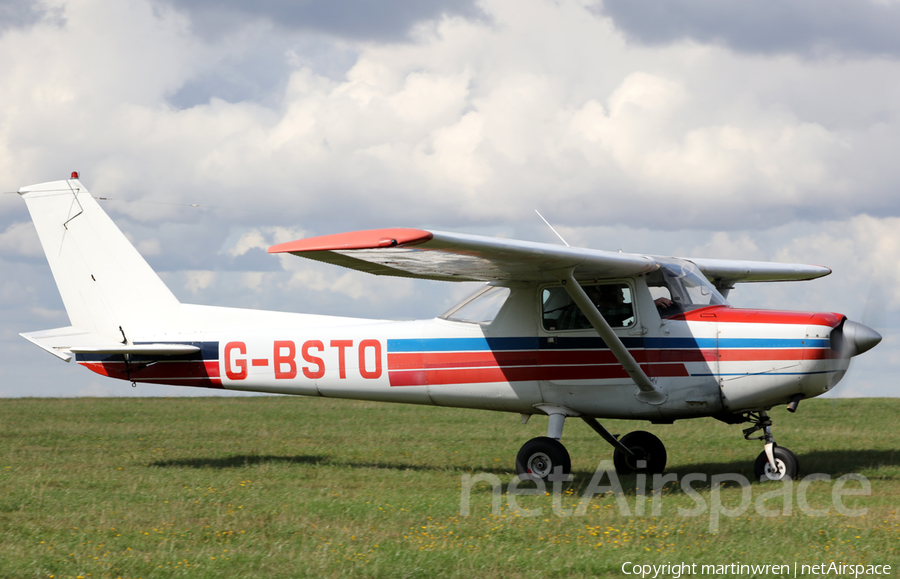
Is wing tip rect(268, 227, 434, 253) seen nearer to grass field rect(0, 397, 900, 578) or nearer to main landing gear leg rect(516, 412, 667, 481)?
grass field rect(0, 397, 900, 578)

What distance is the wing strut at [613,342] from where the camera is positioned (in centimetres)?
898

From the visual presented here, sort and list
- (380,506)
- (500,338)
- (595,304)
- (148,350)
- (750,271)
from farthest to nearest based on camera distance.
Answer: (750,271) → (148,350) → (500,338) → (595,304) → (380,506)

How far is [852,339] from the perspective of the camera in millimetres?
8953

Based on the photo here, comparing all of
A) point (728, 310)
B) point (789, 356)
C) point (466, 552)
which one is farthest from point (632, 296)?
point (466, 552)

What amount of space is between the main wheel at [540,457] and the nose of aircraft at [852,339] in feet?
10.6

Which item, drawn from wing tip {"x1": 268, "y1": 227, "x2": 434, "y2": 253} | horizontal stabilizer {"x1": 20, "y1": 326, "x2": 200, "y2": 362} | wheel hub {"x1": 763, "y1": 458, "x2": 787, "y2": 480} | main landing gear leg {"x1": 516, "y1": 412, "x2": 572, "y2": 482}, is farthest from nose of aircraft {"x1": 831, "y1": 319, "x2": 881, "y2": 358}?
horizontal stabilizer {"x1": 20, "y1": 326, "x2": 200, "y2": 362}

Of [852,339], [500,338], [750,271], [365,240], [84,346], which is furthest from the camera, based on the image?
[750,271]

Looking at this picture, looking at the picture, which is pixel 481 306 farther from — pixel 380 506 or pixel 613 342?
pixel 380 506

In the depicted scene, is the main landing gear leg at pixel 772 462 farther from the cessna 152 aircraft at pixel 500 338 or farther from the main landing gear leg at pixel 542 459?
the main landing gear leg at pixel 542 459

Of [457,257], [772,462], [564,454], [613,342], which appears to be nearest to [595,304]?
[613,342]

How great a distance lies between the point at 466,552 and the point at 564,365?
407 cm

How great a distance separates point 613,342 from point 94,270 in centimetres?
775

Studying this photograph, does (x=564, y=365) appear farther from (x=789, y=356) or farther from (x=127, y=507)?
(x=127, y=507)

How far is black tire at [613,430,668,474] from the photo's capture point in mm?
10789
